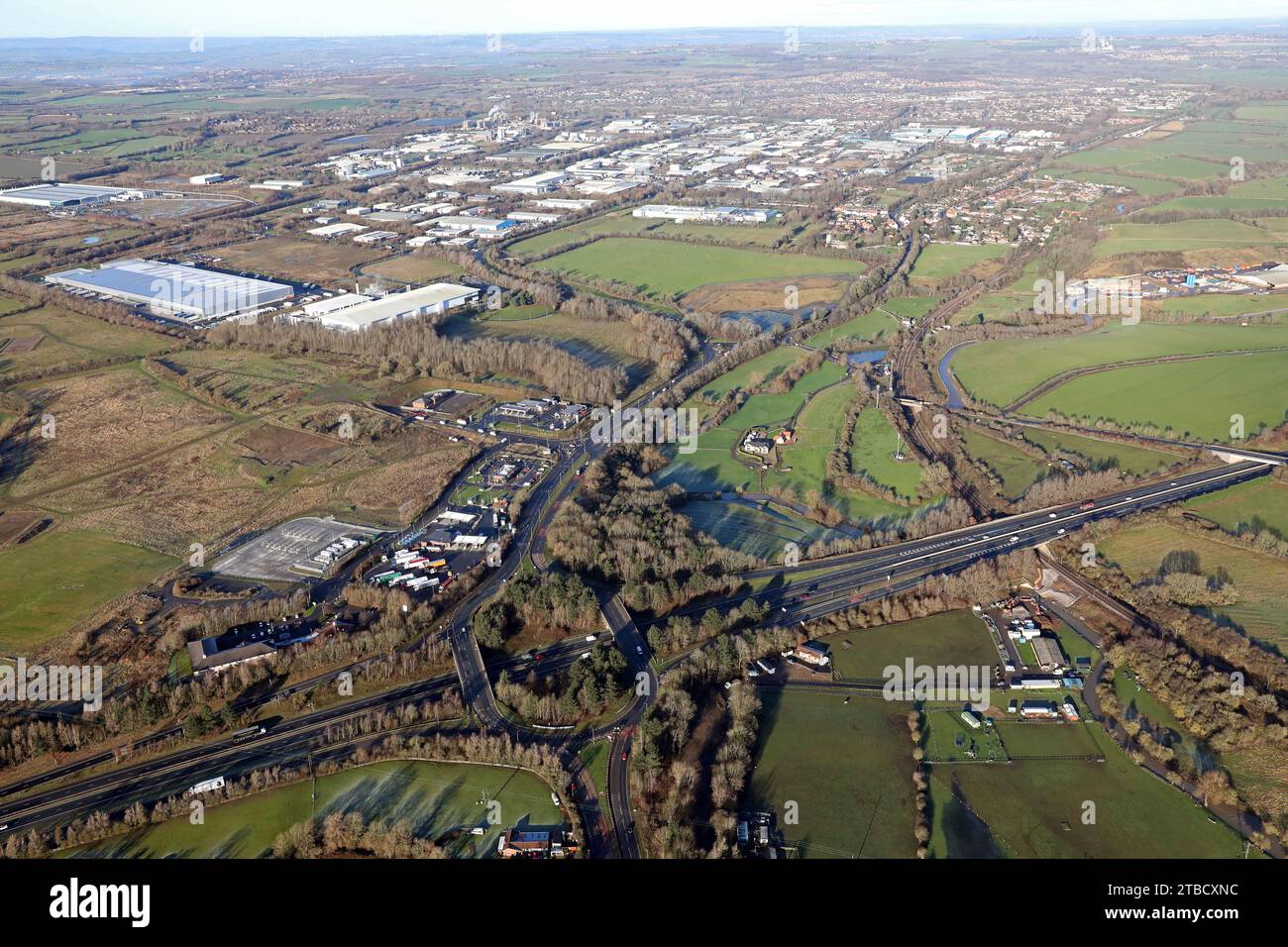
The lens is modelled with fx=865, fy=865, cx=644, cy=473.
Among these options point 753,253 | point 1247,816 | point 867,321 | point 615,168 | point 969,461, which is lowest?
point 1247,816

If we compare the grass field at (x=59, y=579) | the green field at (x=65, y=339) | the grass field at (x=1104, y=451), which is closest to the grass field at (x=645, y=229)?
the green field at (x=65, y=339)

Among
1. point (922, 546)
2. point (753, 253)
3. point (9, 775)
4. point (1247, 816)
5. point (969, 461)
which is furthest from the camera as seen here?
point (753, 253)

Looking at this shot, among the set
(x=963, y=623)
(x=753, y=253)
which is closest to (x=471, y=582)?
(x=963, y=623)

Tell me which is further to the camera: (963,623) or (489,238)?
(489,238)

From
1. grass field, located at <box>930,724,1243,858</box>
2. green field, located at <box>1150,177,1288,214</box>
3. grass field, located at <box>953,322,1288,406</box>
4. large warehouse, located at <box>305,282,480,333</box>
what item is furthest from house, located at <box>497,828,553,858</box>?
green field, located at <box>1150,177,1288,214</box>

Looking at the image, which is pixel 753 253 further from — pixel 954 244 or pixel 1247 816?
pixel 1247 816

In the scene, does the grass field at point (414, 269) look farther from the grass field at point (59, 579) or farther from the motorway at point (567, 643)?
the grass field at point (59, 579)
